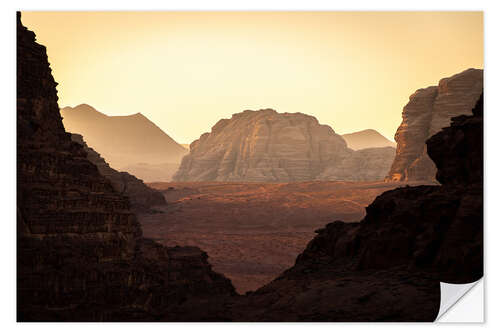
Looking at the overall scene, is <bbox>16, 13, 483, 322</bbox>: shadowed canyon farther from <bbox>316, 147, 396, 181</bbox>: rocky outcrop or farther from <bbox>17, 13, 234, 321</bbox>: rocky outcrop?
<bbox>316, 147, 396, 181</bbox>: rocky outcrop

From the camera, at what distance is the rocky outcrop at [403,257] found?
1443 centimetres

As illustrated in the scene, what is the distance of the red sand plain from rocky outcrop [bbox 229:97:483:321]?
307 inches

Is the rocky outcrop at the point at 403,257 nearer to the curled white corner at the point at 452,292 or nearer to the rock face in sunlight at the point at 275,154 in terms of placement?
the curled white corner at the point at 452,292

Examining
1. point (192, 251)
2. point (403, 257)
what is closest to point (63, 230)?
point (192, 251)

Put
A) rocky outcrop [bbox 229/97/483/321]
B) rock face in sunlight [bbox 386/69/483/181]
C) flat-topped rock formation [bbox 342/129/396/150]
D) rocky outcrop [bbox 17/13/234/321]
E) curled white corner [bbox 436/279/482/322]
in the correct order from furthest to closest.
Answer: rock face in sunlight [bbox 386/69/483/181] < flat-topped rock formation [bbox 342/129/396/150] < rocky outcrop [bbox 229/97/483/321] < curled white corner [bbox 436/279/482/322] < rocky outcrop [bbox 17/13/234/321]

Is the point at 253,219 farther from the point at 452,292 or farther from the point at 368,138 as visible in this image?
the point at 452,292

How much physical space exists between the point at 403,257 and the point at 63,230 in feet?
29.7

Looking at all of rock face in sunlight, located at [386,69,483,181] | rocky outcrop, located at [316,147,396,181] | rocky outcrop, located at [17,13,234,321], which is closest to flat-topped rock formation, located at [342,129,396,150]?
rock face in sunlight, located at [386,69,483,181]

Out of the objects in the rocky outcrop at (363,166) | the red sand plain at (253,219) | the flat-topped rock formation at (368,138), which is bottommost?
the red sand plain at (253,219)

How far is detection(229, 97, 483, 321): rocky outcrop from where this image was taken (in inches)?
568

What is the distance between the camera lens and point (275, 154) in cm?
8169

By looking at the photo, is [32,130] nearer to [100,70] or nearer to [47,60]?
[47,60]

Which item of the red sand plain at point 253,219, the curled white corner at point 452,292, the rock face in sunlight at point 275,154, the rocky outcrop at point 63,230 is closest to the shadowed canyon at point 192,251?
the rocky outcrop at point 63,230

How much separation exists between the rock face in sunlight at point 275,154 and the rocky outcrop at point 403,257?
2231 inches
